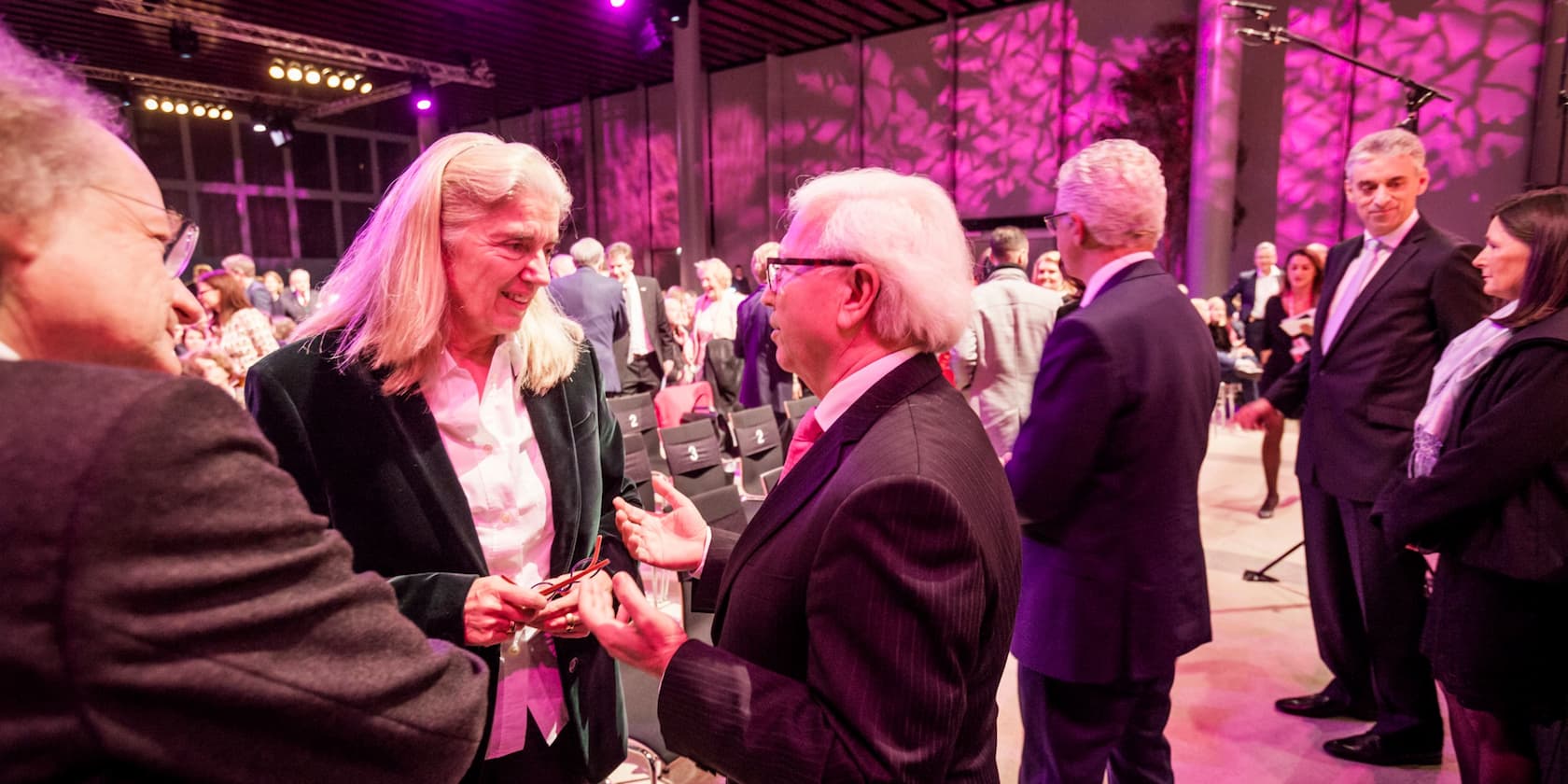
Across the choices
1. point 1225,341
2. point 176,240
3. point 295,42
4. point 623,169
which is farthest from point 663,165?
point 176,240

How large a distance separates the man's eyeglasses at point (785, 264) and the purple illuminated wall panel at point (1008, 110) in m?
9.92

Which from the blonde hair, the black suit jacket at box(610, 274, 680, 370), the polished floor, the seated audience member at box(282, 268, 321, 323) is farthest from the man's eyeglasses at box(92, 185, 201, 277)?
the seated audience member at box(282, 268, 321, 323)

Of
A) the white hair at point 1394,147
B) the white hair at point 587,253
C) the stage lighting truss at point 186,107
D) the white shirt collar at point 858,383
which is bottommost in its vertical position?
the white shirt collar at point 858,383

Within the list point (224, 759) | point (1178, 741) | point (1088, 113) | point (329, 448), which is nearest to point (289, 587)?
point (224, 759)

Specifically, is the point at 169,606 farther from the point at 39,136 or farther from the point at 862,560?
the point at 862,560

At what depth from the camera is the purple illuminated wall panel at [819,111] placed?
1218 centimetres

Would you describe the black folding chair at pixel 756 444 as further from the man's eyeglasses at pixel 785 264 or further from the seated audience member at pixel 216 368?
the man's eyeglasses at pixel 785 264

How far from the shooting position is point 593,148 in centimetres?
1539

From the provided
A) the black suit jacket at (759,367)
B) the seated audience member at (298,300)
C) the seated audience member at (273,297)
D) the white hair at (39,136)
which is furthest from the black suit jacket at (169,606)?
the seated audience member at (273,297)

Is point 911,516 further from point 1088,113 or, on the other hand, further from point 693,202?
point 693,202

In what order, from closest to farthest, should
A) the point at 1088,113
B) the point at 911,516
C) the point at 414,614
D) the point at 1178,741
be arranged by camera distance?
the point at 911,516
the point at 414,614
the point at 1178,741
the point at 1088,113

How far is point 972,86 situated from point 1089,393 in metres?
10.2

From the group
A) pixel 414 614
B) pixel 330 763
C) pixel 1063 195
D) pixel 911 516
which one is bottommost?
pixel 414 614

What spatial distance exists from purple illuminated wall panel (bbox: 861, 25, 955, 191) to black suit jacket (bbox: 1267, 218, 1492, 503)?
880 centimetres
